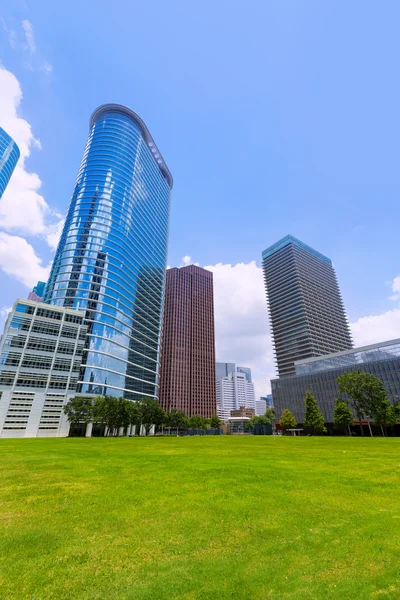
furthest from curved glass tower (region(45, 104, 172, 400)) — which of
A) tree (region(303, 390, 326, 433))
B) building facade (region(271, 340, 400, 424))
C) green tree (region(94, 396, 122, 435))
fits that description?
→ tree (region(303, 390, 326, 433))

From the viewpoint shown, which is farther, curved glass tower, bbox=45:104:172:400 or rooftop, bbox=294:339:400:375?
rooftop, bbox=294:339:400:375

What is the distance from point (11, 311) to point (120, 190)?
6380cm

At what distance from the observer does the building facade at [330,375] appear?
9206 centimetres

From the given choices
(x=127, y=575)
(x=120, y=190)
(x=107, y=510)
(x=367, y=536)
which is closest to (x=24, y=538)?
(x=107, y=510)

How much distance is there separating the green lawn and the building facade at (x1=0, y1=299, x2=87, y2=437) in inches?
2663

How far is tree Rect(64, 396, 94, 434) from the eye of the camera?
7006 cm

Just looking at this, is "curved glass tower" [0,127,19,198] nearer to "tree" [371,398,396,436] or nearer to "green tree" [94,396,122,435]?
"green tree" [94,396,122,435]

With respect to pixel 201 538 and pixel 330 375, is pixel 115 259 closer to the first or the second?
pixel 330 375

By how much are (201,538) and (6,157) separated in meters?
224

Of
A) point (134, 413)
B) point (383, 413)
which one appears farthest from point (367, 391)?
point (134, 413)

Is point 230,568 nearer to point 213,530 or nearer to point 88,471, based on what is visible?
point 213,530

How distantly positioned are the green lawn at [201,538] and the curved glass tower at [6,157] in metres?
207

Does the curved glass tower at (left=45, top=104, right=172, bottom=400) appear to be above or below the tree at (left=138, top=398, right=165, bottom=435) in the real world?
above

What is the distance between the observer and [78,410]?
230 feet
